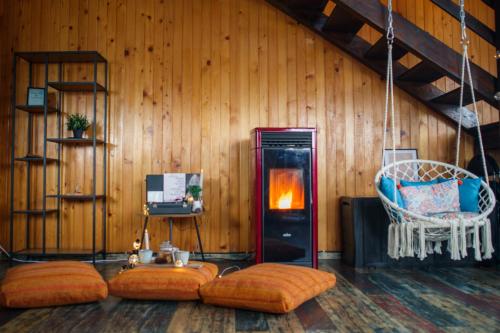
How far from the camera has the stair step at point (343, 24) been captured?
3812 millimetres

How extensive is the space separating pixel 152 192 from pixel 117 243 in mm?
741

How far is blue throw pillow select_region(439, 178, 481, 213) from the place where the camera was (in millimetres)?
3568

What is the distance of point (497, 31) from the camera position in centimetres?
340

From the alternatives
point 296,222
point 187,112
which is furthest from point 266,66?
point 296,222

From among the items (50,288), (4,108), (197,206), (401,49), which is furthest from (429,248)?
(4,108)

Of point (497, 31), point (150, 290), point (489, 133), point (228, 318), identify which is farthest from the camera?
point (489, 133)

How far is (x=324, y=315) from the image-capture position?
7.81ft

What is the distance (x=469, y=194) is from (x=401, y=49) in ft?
4.52

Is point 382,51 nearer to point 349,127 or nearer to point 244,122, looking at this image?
point 349,127

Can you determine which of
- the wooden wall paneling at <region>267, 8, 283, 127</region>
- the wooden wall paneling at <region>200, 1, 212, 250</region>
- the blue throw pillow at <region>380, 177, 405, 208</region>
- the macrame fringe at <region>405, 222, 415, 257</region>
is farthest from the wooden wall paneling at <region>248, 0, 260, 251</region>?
the macrame fringe at <region>405, 222, 415, 257</region>

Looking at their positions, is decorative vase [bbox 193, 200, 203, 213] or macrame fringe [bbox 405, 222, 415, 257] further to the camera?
decorative vase [bbox 193, 200, 203, 213]

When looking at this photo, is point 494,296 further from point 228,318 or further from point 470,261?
point 228,318

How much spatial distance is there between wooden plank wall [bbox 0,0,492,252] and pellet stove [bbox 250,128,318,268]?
1.94ft

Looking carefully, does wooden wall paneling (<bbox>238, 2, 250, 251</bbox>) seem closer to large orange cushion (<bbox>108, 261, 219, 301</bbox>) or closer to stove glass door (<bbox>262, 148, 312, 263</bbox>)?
stove glass door (<bbox>262, 148, 312, 263</bbox>)
